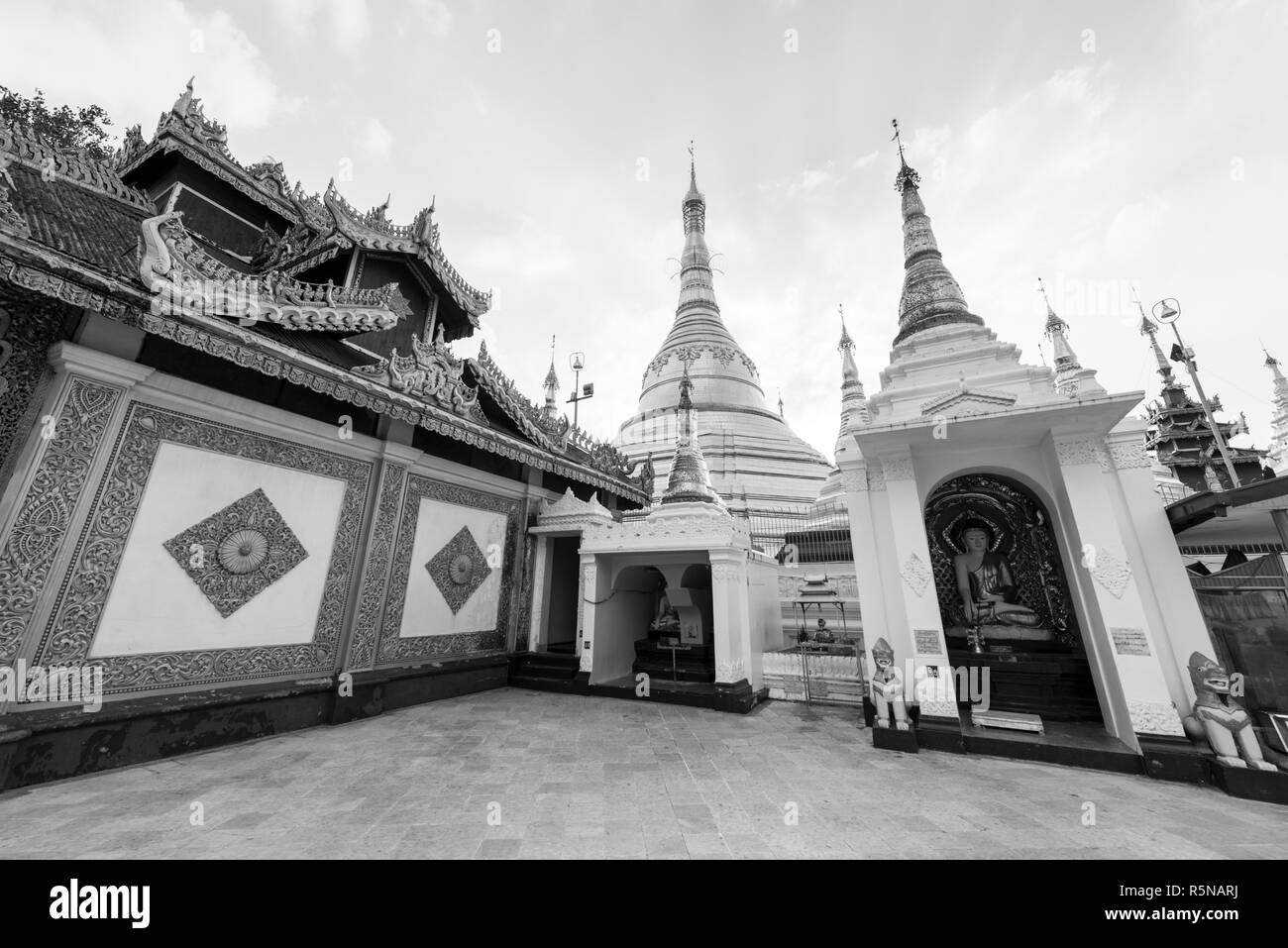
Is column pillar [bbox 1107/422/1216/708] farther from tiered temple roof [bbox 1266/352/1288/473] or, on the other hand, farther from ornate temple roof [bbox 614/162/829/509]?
tiered temple roof [bbox 1266/352/1288/473]

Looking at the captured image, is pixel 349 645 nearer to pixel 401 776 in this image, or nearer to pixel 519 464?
pixel 401 776

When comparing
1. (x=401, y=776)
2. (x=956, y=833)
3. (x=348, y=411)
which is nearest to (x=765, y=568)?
(x=956, y=833)

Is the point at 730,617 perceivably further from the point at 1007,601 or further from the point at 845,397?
the point at 845,397

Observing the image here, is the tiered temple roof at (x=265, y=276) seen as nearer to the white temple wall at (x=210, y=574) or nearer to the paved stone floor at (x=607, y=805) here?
the white temple wall at (x=210, y=574)

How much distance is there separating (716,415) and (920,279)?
1318cm

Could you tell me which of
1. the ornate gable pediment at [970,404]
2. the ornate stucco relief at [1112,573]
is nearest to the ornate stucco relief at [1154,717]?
the ornate stucco relief at [1112,573]

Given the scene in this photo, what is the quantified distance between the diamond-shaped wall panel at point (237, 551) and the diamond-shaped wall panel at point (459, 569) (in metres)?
2.19

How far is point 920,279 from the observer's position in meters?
8.98

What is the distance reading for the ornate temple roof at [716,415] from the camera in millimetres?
19656

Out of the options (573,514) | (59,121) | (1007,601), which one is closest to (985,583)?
(1007,601)

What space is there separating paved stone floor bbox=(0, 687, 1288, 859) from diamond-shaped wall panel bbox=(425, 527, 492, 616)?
8.67 feet

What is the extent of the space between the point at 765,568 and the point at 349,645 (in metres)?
7.25
